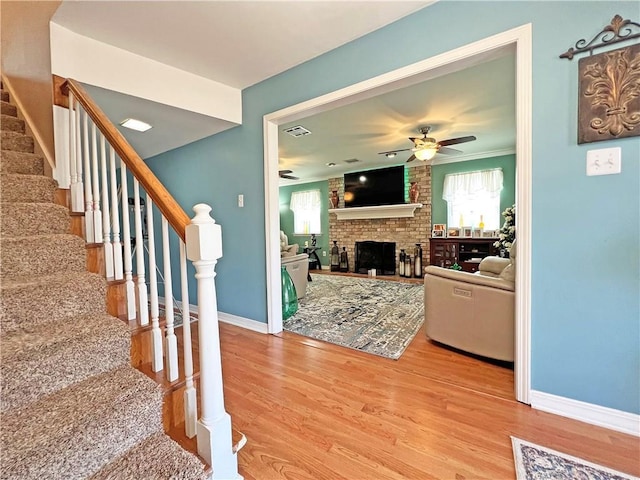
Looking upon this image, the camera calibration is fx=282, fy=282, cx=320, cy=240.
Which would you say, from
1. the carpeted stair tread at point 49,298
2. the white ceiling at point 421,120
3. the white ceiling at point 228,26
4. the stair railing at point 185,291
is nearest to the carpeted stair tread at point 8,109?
the white ceiling at point 228,26

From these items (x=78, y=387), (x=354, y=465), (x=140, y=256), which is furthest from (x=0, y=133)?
(x=354, y=465)

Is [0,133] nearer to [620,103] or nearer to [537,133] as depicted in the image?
[537,133]

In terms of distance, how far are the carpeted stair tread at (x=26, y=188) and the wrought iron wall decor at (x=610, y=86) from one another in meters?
3.10

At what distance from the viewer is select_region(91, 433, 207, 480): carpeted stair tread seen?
92cm

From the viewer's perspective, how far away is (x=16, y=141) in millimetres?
2133

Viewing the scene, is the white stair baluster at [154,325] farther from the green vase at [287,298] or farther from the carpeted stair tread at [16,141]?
the green vase at [287,298]

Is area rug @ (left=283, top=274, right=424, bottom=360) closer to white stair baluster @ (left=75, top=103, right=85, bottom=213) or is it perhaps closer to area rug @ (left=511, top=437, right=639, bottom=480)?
area rug @ (left=511, top=437, right=639, bottom=480)

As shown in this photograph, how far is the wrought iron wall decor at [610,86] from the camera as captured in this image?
4.33 ft

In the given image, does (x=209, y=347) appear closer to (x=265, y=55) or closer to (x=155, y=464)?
(x=155, y=464)

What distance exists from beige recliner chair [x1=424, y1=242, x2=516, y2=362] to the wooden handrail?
212 cm

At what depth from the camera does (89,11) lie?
5.83 feet

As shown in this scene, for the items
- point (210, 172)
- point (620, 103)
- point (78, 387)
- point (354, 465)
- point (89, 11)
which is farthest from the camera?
point (210, 172)

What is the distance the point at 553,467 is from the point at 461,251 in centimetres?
448

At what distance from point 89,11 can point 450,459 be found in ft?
10.5
